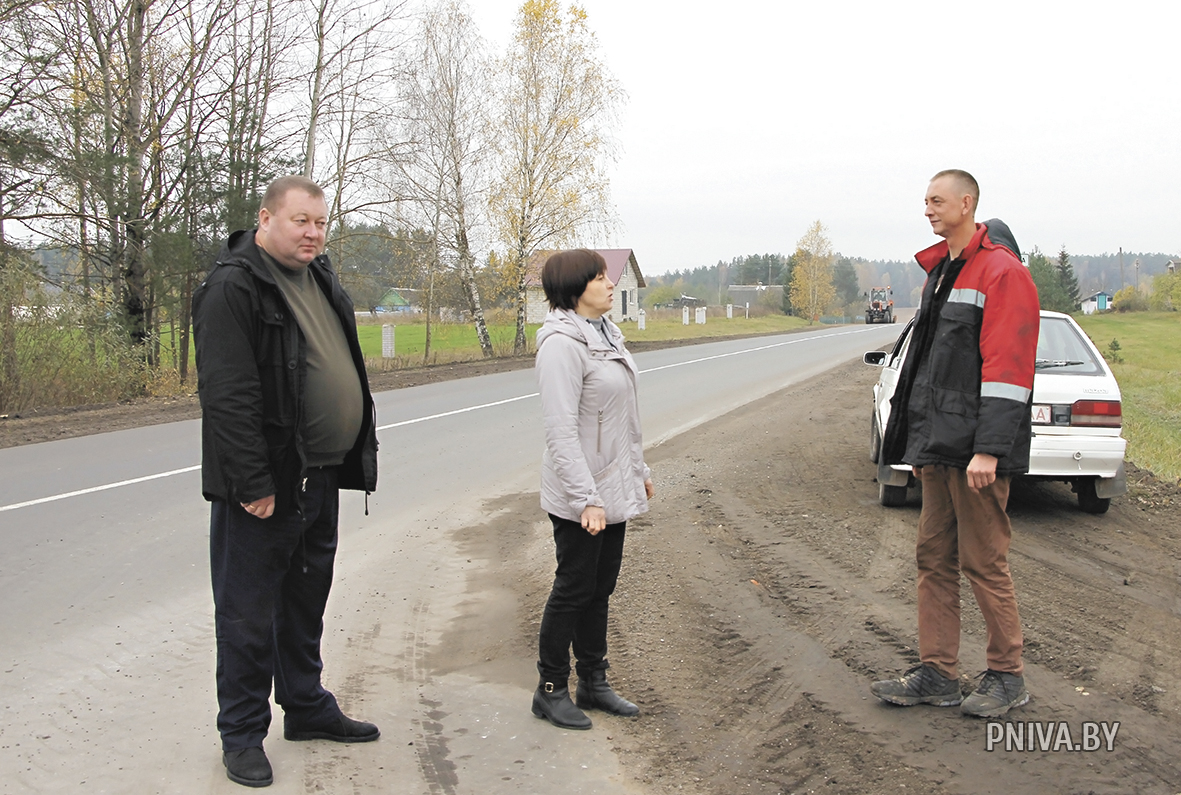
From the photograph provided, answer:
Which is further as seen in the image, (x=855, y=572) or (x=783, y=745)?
(x=855, y=572)

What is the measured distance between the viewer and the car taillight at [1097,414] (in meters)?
7.19

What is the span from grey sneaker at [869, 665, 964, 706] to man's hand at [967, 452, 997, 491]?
2.86 ft

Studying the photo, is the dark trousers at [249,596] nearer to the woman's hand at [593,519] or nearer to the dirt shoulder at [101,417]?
the woman's hand at [593,519]

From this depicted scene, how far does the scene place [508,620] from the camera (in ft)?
17.7

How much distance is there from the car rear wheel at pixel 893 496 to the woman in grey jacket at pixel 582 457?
423 cm

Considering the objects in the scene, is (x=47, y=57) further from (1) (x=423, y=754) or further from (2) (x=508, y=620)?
(1) (x=423, y=754)

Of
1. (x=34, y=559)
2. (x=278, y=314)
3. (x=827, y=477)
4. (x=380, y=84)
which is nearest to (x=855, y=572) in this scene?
(x=827, y=477)

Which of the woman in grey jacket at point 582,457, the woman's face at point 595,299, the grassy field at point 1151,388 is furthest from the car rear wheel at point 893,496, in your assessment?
the woman's face at point 595,299

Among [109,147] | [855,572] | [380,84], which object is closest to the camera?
[855,572]

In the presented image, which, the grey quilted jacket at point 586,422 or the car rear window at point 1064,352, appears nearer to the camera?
the grey quilted jacket at point 586,422

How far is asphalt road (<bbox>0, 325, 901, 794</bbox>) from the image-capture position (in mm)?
3613

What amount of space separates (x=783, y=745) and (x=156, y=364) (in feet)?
59.6

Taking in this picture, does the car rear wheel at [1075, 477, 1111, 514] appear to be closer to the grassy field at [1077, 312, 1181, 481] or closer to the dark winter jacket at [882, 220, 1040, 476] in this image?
the grassy field at [1077, 312, 1181, 481]

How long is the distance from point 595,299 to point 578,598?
123 cm
